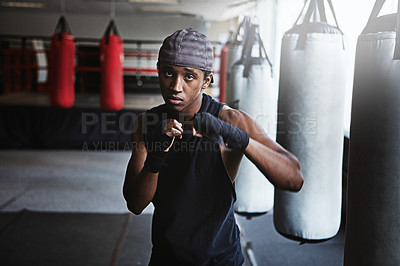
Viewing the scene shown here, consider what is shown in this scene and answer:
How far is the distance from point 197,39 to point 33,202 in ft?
11.4

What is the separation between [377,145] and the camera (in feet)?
4.02

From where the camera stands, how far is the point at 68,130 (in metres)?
6.50

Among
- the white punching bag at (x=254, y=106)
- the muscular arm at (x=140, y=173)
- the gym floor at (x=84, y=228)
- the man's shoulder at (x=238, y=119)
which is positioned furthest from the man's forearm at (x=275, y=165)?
the white punching bag at (x=254, y=106)

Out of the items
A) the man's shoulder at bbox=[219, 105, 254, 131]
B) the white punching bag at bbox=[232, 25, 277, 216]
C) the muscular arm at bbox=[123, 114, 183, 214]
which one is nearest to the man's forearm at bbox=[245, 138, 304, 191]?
the man's shoulder at bbox=[219, 105, 254, 131]

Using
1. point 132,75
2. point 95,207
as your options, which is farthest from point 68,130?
point 132,75

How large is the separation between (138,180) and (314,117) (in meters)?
0.87

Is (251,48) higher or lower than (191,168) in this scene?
higher

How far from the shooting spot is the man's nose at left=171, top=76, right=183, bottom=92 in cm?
108

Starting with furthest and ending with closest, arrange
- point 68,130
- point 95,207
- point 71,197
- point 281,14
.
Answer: point 68,130, point 281,14, point 71,197, point 95,207

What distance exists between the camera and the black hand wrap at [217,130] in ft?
3.23

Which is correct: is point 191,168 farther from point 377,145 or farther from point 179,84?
point 377,145

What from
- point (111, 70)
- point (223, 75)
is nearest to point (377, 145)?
point (111, 70)

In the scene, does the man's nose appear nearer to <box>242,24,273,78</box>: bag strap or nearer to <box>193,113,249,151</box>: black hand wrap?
<box>193,113,249,151</box>: black hand wrap

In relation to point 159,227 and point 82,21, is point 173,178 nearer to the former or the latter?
point 159,227
